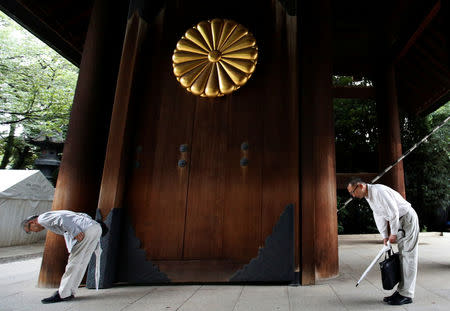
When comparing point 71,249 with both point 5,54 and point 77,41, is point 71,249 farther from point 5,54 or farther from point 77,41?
point 5,54

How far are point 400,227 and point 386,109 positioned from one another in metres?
5.51

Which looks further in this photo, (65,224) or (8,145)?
(8,145)

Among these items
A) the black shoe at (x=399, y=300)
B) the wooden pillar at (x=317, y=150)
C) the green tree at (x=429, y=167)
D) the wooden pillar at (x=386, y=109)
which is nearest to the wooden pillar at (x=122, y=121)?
the wooden pillar at (x=317, y=150)

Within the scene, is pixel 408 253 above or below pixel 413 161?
below

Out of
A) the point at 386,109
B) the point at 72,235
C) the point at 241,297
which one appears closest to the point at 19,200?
the point at 72,235

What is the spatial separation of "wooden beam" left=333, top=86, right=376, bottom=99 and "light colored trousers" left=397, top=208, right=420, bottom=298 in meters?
5.53

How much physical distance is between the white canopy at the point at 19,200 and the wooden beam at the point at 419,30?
1184 cm

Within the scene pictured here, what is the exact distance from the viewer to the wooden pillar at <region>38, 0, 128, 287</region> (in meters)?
3.08

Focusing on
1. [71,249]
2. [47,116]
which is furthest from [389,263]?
[47,116]

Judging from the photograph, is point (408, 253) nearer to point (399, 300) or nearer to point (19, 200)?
point (399, 300)

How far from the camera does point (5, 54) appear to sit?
35.6ft

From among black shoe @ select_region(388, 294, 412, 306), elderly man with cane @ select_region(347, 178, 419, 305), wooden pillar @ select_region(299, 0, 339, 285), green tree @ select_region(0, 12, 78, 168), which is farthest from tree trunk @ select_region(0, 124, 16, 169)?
black shoe @ select_region(388, 294, 412, 306)

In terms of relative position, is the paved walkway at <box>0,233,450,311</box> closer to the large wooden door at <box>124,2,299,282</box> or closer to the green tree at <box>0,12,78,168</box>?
the large wooden door at <box>124,2,299,282</box>

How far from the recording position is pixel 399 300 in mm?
2221
